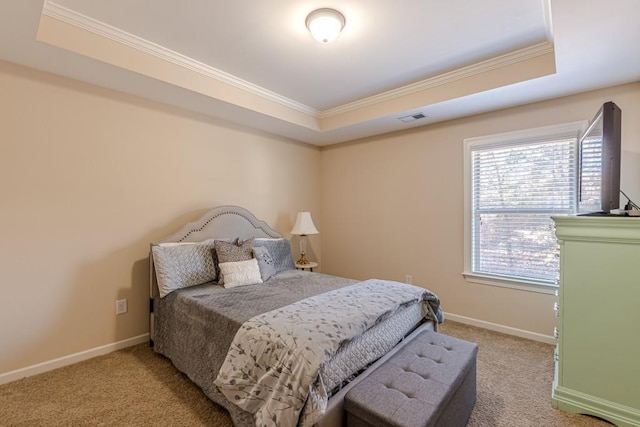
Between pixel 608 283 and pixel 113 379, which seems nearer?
pixel 608 283

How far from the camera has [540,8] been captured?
76.3 inches

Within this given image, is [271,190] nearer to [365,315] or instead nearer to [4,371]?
[365,315]

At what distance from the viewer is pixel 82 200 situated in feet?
8.34

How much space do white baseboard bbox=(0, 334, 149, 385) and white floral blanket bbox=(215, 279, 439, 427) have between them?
62.9 inches

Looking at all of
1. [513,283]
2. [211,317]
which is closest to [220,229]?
[211,317]

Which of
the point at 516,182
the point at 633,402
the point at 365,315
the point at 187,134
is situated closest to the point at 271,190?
the point at 187,134

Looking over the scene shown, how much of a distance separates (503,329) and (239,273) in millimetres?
2741

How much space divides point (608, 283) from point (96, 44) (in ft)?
12.3

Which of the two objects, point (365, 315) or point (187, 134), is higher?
point (187, 134)

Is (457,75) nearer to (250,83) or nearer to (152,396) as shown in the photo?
(250,83)

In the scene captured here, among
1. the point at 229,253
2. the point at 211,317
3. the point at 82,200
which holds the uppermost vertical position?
the point at 82,200

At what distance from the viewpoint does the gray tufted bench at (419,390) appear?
1.34 m

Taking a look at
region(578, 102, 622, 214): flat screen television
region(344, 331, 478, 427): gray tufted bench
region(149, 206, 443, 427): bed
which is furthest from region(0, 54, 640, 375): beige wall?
region(344, 331, 478, 427): gray tufted bench

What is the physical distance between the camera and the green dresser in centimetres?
173
